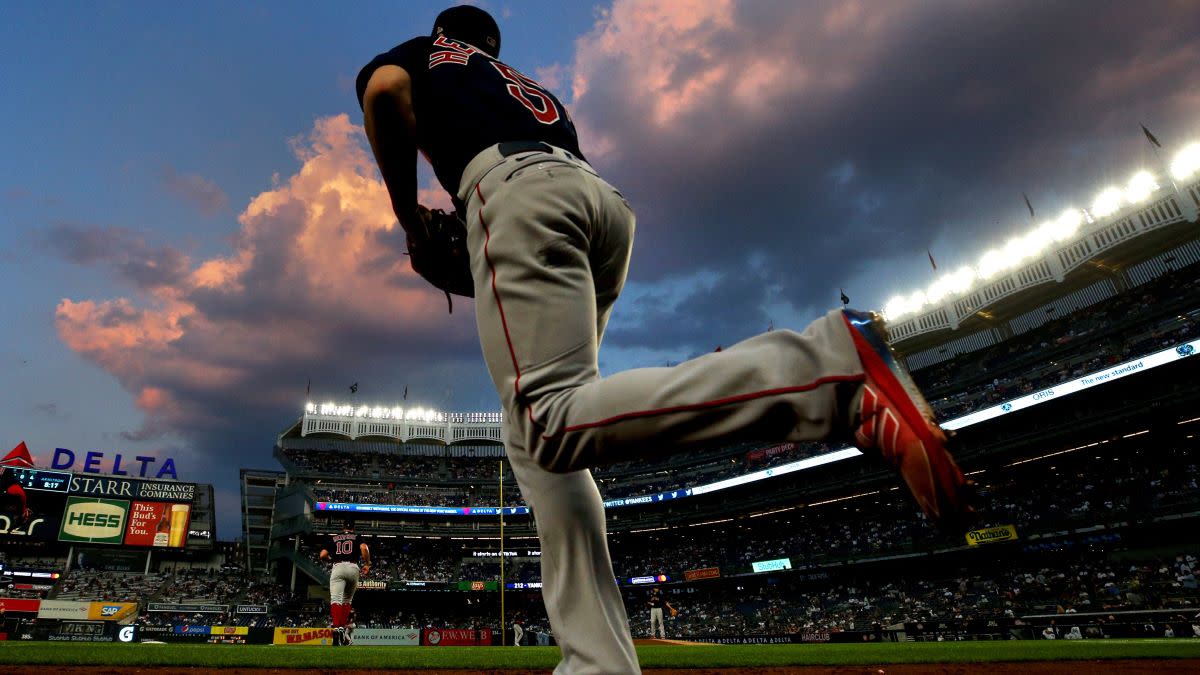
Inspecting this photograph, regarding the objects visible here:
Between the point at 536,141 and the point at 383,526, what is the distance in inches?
1784

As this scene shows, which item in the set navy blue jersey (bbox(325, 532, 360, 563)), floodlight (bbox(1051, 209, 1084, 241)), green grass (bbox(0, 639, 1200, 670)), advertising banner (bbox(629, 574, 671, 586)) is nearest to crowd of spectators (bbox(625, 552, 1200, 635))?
advertising banner (bbox(629, 574, 671, 586))

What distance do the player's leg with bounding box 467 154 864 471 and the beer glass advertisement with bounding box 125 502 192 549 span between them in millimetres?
45440

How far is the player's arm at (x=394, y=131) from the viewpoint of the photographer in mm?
1872

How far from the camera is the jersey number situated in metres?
1.95

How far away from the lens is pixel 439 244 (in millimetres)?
1985

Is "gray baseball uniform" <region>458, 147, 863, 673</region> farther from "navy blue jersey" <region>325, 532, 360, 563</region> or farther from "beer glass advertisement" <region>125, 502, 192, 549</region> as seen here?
"beer glass advertisement" <region>125, 502, 192, 549</region>

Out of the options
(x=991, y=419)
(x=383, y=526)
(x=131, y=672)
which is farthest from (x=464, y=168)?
(x=383, y=526)

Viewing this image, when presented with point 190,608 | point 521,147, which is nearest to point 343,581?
point 521,147

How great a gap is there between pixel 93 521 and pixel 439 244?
46302 millimetres

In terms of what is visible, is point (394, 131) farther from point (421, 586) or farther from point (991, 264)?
point (421, 586)

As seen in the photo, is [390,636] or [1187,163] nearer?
[390,636]

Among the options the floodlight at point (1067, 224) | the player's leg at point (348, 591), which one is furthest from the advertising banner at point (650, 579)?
the floodlight at point (1067, 224)

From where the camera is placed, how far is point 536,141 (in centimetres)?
183

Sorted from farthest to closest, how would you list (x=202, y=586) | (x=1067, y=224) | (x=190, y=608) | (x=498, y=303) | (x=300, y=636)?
(x=202, y=586)
(x=190, y=608)
(x=1067, y=224)
(x=300, y=636)
(x=498, y=303)
